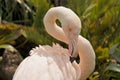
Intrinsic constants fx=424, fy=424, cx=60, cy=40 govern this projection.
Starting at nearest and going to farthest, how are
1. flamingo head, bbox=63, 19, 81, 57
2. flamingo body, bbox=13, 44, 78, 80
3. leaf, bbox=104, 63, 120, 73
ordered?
flamingo body, bbox=13, 44, 78, 80, flamingo head, bbox=63, 19, 81, 57, leaf, bbox=104, 63, 120, 73

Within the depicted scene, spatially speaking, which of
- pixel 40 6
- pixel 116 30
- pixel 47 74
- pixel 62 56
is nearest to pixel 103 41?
pixel 116 30

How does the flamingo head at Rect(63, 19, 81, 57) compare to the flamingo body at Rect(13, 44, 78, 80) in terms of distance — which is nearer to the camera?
the flamingo body at Rect(13, 44, 78, 80)

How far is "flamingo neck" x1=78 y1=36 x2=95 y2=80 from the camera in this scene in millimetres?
4496

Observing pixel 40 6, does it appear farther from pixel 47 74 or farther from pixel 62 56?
pixel 47 74

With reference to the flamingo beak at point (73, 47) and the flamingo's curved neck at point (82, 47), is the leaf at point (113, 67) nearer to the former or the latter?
the flamingo's curved neck at point (82, 47)

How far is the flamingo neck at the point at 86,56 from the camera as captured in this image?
450 centimetres

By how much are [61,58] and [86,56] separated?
35 cm

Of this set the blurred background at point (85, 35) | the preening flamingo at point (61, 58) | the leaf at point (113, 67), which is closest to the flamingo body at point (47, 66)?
the preening flamingo at point (61, 58)

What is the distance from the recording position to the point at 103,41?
5578mm

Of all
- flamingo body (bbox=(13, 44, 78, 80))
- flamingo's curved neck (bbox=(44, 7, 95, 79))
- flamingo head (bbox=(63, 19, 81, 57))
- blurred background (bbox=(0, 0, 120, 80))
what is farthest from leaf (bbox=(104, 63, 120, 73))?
flamingo head (bbox=(63, 19, 81, 57))

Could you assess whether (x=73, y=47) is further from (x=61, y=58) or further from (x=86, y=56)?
(x=86, y=56)

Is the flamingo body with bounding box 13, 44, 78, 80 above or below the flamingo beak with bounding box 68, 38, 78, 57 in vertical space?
below

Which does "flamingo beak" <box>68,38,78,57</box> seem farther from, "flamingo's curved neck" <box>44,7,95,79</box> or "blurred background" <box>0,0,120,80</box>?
"blurred background" <box>0,0,120,80</box>

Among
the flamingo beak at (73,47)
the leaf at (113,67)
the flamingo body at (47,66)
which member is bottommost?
the leaf at (113,67)
